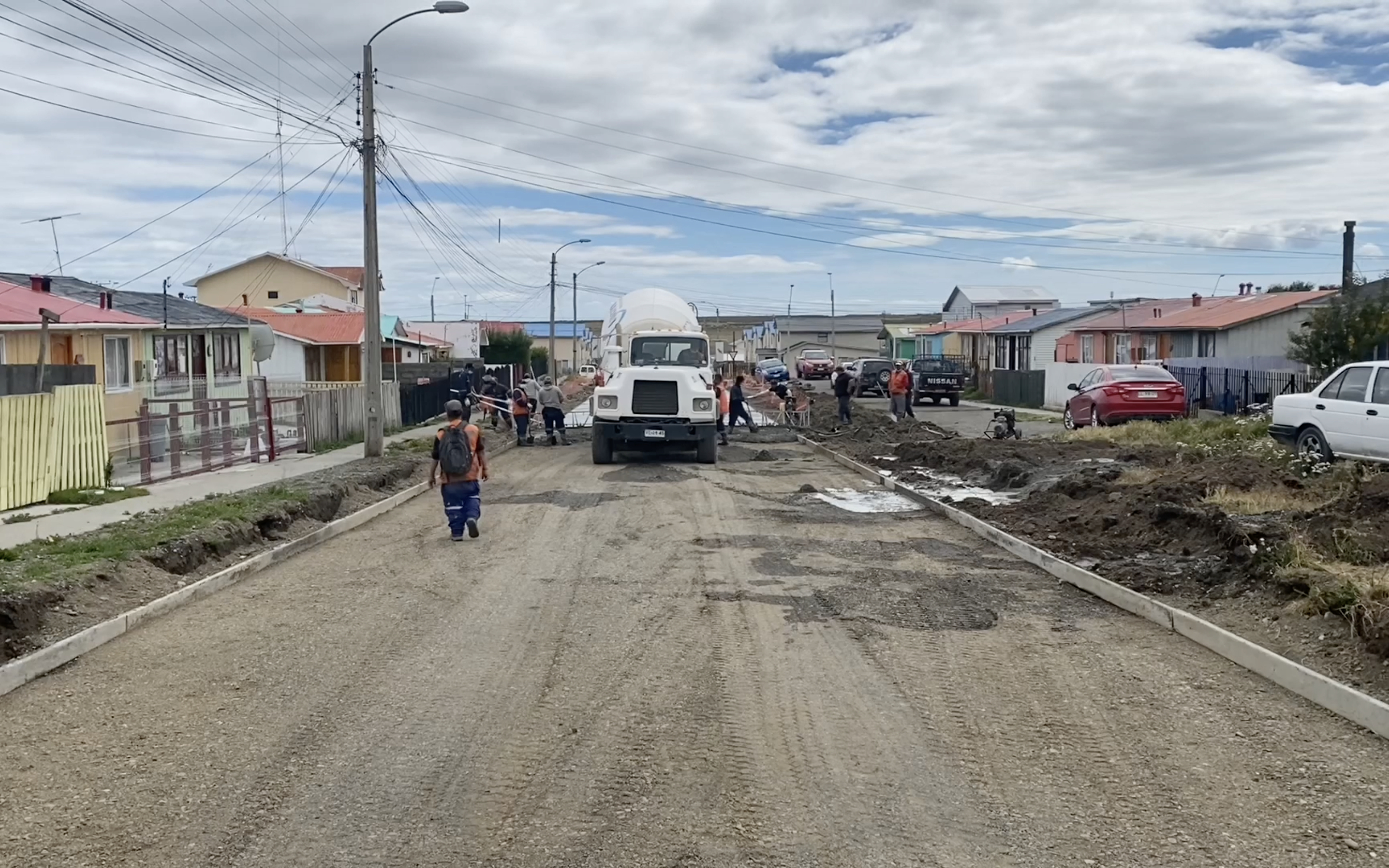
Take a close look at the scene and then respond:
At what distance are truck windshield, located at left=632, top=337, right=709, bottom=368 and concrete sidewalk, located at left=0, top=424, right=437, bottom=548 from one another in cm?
583

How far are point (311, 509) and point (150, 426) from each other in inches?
209

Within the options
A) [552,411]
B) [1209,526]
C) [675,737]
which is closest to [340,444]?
[552,411]

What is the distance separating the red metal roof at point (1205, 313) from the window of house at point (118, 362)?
94.3 ft

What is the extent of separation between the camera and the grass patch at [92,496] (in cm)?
1725

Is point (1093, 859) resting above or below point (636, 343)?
below

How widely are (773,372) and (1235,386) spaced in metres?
37.3

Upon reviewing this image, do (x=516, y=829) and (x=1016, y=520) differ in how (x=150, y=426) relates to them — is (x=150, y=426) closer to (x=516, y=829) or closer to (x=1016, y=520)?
(x=1016, y=520)

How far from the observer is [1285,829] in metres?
5.47

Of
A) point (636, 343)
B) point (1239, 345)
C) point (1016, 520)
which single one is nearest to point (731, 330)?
point (1239, 345)

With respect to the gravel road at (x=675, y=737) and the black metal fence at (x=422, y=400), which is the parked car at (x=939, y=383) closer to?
the black metal fence at (x=422, y=400)

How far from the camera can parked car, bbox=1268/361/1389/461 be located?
51.7 ft

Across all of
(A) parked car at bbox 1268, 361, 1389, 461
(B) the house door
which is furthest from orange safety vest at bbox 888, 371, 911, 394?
(B) the house door

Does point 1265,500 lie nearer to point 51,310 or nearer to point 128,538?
point 128,538

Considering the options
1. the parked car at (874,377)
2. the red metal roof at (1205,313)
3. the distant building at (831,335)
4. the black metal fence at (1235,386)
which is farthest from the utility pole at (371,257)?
the distant building at (831,335)
